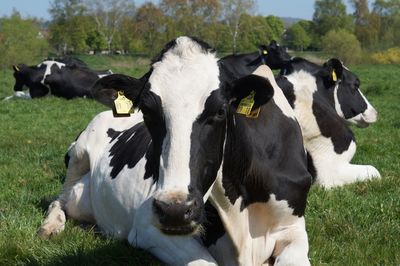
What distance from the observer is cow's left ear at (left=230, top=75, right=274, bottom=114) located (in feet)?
12.3

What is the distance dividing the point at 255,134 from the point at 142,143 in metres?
1.37

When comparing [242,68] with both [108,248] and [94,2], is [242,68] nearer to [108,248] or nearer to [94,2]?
[108,248]

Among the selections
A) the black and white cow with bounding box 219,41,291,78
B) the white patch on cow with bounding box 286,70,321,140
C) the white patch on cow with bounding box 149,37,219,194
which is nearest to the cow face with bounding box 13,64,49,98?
the black and white cow with bounding box 219,41,291,78

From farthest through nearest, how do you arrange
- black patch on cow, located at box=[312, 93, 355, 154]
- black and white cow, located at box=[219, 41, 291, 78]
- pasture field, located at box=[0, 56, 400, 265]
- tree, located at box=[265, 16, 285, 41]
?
1. tree, located at box=[265, 16, 285, 41]
2. black and white cow, located at box=[219, 41, 291, 78]
3. black patch on cow, located at box=[312, 93, 355, 154]
4. pasture field, located at box=[0, 56, 400, 265]

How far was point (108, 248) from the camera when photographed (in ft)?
15.5

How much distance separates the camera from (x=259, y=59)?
20266 mm

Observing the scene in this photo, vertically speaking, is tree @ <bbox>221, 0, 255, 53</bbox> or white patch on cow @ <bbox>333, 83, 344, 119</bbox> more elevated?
white patch on cow @ <bbox>333, 83, 344, 119</bbox>

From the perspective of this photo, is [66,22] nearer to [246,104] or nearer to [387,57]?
[387,57]

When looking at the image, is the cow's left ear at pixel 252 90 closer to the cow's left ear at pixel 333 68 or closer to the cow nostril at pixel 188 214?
the cow nostril at pixel 188 214

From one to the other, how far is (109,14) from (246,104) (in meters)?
78.4

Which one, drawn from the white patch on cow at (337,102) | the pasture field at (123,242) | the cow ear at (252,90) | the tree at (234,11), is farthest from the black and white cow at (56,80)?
the tree at (234,11)

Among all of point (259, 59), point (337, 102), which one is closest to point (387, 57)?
point (259, 59)

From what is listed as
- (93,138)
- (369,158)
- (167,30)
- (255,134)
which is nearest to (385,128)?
(369,158)

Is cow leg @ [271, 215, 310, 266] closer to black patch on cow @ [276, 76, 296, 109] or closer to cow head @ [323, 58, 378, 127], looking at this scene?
black patch on cow @ [276, 76, 296, 109]
